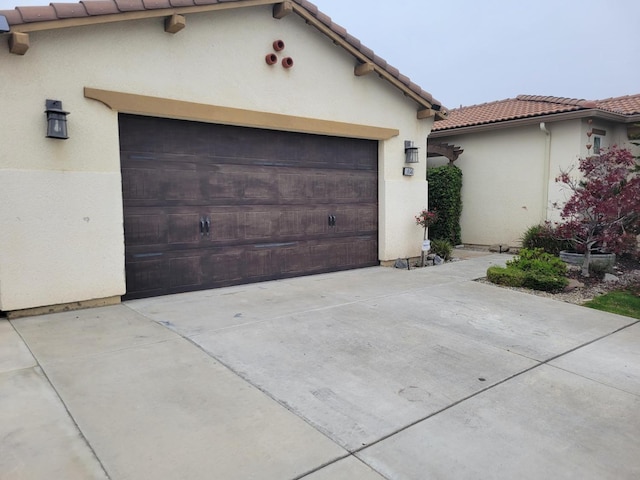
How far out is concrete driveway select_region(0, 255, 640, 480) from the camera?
261cm

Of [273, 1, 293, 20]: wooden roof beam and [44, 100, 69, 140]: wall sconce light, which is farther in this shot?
[273, 1, 293, 20]: wooden roof beam

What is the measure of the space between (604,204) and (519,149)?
4433 millimetres

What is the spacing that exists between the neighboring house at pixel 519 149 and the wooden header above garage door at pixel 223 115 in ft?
14.0

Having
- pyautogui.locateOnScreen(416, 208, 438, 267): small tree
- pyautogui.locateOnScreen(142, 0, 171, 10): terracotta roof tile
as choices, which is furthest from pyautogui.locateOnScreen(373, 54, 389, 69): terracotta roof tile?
pyautogui.locateOnScreen(142, 0, 171, 10): terracotta roof tile

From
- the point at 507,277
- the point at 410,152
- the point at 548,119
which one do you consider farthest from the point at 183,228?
the point at 548,119

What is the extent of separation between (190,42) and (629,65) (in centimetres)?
3841

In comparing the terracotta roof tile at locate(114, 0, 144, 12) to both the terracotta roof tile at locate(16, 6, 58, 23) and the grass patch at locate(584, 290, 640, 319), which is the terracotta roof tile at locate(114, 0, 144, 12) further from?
the grass patch at locate(584, 290, 640, 319)

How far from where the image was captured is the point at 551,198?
10.8 metres

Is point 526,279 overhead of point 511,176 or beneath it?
beneath

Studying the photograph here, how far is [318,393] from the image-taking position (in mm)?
3496

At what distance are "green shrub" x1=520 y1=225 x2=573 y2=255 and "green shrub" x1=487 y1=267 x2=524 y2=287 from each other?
2.52 metres

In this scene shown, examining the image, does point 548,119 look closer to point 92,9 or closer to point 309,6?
point 309,6

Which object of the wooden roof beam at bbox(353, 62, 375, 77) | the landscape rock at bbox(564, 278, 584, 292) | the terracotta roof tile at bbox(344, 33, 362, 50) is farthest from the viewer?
the wooden roof beam at bbox(353, 62, 375, 77)

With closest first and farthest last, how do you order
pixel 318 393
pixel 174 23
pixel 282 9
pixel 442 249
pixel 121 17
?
pixel 318 393 < pixel 121 17 < pixel 174 23 < pixel 282 9 < pixel 442 249
